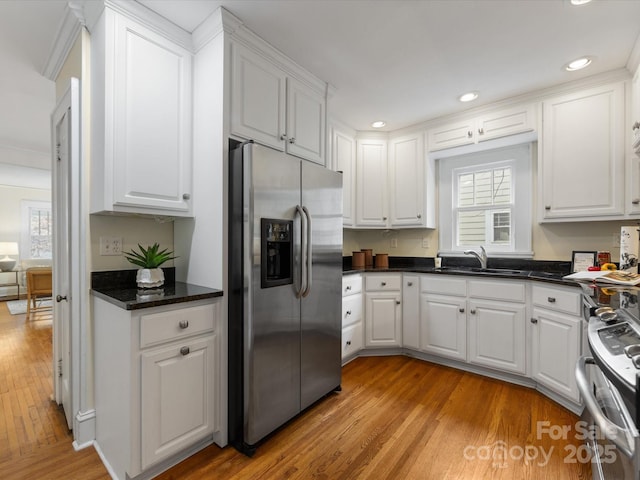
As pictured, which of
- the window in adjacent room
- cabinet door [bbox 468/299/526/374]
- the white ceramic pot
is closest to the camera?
the white ceramic pot

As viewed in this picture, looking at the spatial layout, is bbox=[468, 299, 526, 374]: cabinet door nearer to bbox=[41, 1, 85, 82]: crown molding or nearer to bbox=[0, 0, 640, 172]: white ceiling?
bbox=[0, 0, 640, 172]: white ceiling

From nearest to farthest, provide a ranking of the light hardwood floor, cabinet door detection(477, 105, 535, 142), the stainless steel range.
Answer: the stainless steel range → the light hardwood floor → cabinet door detection(477, 105, 535, 142)

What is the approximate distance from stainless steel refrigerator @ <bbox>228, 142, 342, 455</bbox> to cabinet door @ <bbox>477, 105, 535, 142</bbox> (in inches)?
69.4

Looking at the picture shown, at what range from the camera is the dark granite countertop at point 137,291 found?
58.2 inches

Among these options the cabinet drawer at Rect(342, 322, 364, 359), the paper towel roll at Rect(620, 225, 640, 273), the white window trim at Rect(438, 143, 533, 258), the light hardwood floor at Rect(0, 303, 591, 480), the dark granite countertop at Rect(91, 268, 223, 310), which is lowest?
the light hardwood floor at Rect(0, 303, 591, 480)

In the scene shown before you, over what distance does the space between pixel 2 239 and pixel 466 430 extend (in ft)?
29.8

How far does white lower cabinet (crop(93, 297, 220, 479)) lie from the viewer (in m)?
1.45

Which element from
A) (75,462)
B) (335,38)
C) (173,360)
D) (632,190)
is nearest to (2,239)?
(75,462)

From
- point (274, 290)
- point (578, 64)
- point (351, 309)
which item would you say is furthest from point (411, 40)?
point (351, 309)

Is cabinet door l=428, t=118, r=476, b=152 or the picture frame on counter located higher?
cabinet door l=428, t=118, r=476, b=152

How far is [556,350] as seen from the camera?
87.4 inches

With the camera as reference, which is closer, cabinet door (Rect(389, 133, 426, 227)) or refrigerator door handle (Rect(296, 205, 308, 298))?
refrigerator door handle (Rect(296, 205, 308, 298))

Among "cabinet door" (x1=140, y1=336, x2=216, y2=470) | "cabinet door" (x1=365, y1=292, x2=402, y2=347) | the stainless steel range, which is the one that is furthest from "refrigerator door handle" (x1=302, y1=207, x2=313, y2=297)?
the stainless steel range

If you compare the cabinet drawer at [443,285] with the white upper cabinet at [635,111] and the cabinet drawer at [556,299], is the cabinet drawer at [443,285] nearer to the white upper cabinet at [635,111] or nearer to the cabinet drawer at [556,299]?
the cabinet drawer at [556,299]
